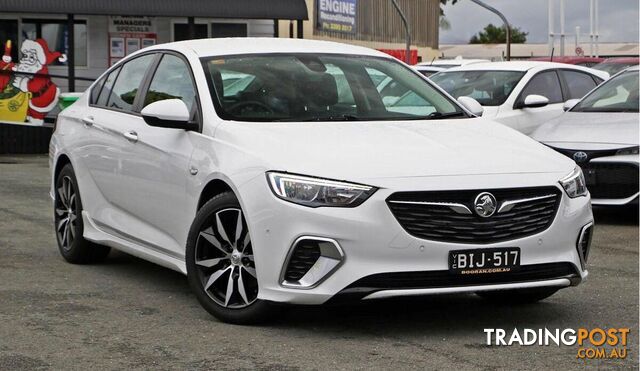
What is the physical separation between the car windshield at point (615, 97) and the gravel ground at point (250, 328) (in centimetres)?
410

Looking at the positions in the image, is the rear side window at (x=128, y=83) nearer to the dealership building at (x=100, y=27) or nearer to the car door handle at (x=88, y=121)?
the car door handle at (x=88, y=121)

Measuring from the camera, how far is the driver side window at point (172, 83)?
25.2 ft

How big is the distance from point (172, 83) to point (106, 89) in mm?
1133

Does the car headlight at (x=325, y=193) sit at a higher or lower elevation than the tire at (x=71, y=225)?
higher

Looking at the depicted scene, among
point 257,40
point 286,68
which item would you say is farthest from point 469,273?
point 257,40

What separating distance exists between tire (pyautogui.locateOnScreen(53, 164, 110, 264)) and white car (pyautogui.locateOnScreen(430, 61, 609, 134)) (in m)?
6.62

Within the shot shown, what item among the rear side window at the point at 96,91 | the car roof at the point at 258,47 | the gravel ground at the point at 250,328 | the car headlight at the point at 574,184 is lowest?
the gravel ground at the point at 250,328

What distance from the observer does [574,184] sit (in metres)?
6.81

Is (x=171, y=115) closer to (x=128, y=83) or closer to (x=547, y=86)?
(x=128, y=83)

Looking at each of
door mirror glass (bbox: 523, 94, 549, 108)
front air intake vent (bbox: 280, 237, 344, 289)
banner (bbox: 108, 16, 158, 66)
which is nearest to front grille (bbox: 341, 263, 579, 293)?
front air intake vent (bbox: 280, 237, 344, 289)

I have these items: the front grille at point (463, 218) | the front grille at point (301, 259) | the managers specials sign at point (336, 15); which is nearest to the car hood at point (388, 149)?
the front grille at point (463, 218)

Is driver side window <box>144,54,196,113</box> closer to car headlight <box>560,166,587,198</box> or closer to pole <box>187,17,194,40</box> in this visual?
car headlight <box>560,166,587,198</box>

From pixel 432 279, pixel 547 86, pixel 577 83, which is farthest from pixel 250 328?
pixel 577 83

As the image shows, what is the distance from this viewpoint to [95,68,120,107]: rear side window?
889cm
